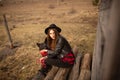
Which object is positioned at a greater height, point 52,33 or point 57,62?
point 52,33

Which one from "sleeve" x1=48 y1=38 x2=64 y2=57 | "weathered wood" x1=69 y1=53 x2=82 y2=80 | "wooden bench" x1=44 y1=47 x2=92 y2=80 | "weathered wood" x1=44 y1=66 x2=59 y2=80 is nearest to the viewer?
"wooden bench" x1=44 y1=47 x2=92 y2=80

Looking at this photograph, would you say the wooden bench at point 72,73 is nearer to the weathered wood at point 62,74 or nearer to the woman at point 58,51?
the weathered wood at point 62,74

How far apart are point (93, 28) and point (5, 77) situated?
5593 millimetres

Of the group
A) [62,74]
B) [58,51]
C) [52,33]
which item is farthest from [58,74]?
[52,33]

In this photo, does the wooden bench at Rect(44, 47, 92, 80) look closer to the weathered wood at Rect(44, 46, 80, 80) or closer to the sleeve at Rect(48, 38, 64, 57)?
the weathered wood at Rect(44, 46, 80, 80)

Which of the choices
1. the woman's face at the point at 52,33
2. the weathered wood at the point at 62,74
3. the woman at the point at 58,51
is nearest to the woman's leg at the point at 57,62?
the woman at the point at 58,51

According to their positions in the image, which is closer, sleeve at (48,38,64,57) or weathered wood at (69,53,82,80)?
weathered wood at (69,53,82,80)

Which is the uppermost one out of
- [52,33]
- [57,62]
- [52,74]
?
[52,33]

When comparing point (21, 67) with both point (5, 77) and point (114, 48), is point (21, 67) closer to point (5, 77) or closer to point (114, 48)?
point (5, 77)

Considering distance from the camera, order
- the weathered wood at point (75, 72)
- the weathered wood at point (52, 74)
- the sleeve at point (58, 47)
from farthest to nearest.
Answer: the sleeve at point (58, 47)
the weathered wood at point (52, 74)
the weathered wood at point (75, 72)

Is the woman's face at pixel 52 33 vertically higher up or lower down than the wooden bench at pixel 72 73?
higher up

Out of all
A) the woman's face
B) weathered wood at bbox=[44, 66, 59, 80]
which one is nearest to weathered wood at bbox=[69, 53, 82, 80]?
weathered wood at bbox=[44, 66, 59, 80]

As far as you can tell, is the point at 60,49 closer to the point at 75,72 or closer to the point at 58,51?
the point at 58,51

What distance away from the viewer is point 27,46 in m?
6.48
